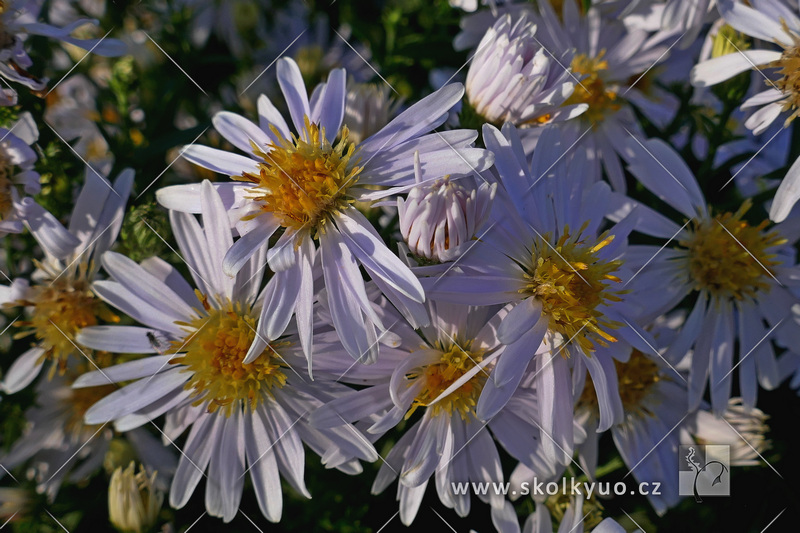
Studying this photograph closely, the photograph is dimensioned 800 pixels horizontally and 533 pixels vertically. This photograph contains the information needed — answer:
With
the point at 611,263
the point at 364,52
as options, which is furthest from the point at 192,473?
the point at 364,52

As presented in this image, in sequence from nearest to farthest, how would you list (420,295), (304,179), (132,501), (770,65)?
(420,295) → (304,179) → (132,501) → (770,65)

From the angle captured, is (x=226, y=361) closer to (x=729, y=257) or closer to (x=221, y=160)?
(x=221, y=160)

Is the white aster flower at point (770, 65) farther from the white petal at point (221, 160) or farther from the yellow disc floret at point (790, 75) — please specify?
the white petal at point (221, 160)

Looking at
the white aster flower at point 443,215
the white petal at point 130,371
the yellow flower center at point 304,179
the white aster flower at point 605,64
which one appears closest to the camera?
the white aster flower at point 443,215

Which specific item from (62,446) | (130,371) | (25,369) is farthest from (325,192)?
(62,446)

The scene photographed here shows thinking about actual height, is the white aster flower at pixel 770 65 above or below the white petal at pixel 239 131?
below

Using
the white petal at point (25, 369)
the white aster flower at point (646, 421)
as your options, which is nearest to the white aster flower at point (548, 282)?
the white aster flower at point (646, 421)

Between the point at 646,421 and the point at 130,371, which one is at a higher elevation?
the point at 130,371
